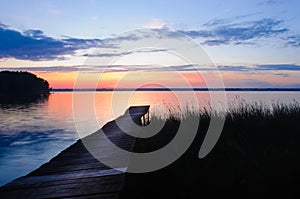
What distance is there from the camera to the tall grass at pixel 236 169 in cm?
469

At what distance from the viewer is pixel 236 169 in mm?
5410

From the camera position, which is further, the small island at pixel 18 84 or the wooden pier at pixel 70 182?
the small island at pixel 18 84

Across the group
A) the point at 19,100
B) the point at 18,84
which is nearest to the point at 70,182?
the point at 19,100

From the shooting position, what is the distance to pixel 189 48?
1168 centimetres

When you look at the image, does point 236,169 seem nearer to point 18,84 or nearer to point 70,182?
point 70,182

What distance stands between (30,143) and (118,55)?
6.15 m

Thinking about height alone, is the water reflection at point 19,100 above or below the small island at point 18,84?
below

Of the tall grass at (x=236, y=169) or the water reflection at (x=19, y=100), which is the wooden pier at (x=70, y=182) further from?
the water reflection at (x=19, y=100)

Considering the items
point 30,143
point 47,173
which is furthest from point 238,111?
point 30,143

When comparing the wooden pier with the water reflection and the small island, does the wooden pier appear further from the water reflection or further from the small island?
the small island

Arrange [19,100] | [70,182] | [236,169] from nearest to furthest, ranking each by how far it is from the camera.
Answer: [70,182]
[236,169]
[19,100]

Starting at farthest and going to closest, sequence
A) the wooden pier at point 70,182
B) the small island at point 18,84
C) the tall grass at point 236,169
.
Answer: the small island at point 18,84, the tall grass at point 236,169, the wooden pier at point 70,182

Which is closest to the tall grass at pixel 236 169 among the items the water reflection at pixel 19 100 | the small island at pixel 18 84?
the water reflection at pixel 19 100

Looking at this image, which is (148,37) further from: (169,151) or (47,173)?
(47,173)
